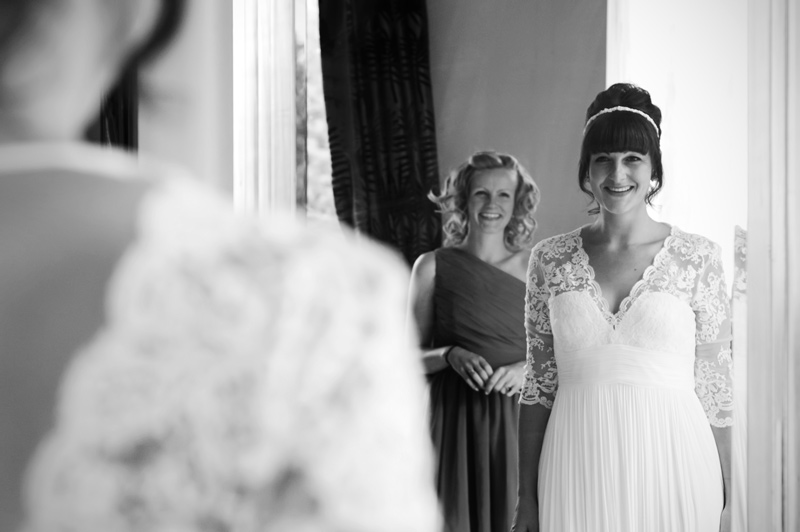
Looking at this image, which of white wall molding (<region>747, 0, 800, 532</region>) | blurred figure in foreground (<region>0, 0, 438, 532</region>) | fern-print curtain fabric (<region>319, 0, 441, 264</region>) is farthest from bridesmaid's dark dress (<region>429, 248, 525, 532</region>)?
blurred figure in foreground (<region>0, 0, 438, 532</region>)

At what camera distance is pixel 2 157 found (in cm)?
34

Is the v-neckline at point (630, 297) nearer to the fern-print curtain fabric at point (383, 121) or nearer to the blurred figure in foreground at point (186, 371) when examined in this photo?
the fern-print curtain fabric at point (383, 121)

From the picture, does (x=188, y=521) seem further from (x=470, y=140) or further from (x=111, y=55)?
(x=470, y=140)

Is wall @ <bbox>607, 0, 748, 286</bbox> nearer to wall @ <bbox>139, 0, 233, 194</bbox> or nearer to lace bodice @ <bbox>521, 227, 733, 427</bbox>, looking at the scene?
lace bodice @ <bbox>521, 227, 733, 427</bbox>

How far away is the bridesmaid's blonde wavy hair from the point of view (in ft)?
4.52

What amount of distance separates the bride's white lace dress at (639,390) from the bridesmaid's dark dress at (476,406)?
0.18 ft

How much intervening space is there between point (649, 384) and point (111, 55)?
103 centimetres

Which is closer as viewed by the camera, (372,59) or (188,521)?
(188,521)

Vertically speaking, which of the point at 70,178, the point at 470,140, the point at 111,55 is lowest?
the point at 70,178

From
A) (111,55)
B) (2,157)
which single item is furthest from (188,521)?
(111,55)

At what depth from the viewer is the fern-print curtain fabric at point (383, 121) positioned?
1.42 metres

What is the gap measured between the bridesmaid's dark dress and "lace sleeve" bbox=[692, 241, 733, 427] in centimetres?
27

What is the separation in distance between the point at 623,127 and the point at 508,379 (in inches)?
17.7

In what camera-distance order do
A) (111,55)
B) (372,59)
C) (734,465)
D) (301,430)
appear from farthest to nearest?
1. (372,59)
2. (734,465)
3. (111,55)
4. (301,430)
